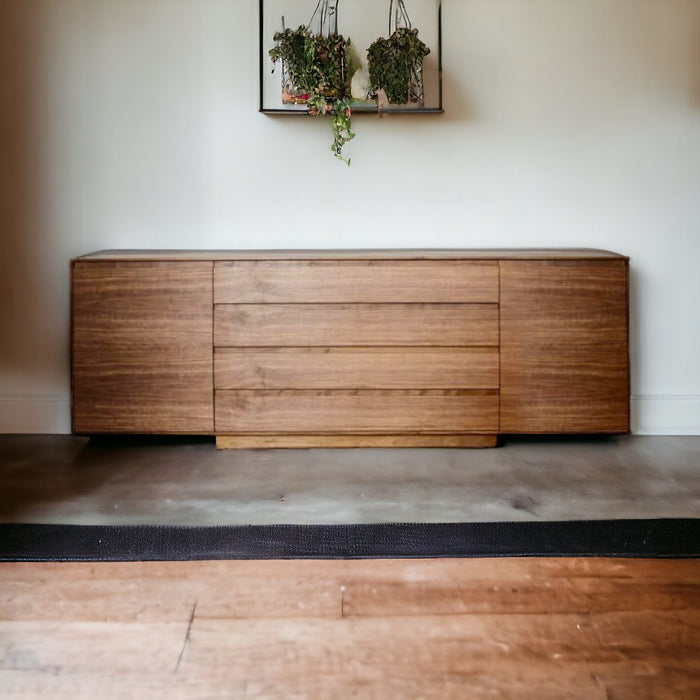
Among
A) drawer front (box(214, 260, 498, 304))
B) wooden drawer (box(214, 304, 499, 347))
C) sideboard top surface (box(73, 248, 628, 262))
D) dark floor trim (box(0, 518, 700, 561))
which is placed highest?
sideboard top surface (box(73, 248, 628, 262))

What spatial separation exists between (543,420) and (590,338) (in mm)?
362

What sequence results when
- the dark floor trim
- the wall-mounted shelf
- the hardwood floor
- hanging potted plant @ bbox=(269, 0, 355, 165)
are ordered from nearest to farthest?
the hardwood floor, the dark floor trim, hanging potted plant @ bbox=(269, 0, 355, 165), the wall-mounted shelf

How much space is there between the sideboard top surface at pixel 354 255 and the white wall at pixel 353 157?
21cm

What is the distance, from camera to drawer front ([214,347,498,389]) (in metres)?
3.02

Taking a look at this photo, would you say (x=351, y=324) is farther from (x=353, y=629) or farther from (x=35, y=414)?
(x=353, y=629)

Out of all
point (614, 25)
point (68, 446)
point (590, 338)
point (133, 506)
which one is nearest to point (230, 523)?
point (133, 506)

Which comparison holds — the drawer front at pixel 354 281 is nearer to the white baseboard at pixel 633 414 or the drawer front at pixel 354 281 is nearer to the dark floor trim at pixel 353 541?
the white baseboard at pixel 633 414

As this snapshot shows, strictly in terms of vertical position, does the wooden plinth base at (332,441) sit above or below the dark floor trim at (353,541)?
above

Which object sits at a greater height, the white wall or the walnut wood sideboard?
the white wall

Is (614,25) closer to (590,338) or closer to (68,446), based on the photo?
(590,338)

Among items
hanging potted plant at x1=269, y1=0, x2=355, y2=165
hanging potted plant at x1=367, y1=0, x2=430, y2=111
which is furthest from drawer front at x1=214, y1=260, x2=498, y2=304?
hanging potted plant at x1=367, y1=0, x2=430, y2=111

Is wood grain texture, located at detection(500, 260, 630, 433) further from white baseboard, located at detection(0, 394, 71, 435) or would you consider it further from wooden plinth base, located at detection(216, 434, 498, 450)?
white baseboard, located at detection(0, 394, 71, 435)

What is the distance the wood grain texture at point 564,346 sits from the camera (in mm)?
3031

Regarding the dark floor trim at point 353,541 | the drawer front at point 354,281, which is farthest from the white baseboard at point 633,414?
the dark floor trim at point 353,541
